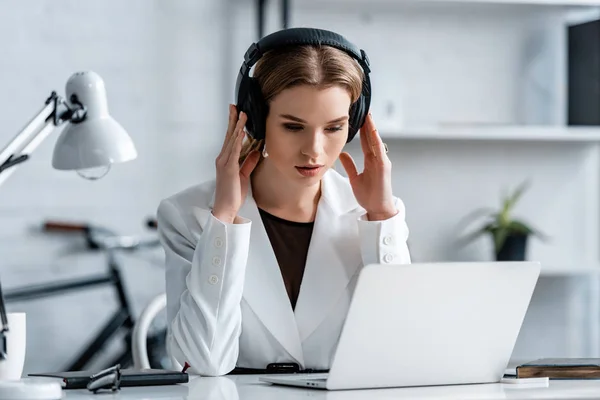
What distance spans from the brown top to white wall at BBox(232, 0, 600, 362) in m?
1.40

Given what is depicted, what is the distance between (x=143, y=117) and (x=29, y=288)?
0.64 m

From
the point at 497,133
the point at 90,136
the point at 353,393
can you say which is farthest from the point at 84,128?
the point at 497,133

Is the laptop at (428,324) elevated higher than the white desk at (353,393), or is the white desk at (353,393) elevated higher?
the laptop at (428,324)

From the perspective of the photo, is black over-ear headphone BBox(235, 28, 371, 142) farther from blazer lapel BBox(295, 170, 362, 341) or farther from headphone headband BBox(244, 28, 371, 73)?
blazer lapel BBox(295, 170, 362, 341)

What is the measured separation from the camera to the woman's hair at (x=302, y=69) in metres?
1.54

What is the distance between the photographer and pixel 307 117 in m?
1.53

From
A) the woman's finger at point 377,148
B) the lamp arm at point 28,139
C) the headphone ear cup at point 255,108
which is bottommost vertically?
the lamp arm at point 28,139

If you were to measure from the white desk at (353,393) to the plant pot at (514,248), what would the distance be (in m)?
1.76

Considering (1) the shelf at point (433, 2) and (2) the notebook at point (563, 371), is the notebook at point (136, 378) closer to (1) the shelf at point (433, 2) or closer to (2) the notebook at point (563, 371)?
(2) the notebook at point (563, 371)

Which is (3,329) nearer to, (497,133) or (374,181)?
(374,181)

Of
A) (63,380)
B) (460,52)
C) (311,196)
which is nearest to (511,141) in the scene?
(460,52)

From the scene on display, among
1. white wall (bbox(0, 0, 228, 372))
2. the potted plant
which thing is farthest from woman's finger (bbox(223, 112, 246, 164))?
the potted plant

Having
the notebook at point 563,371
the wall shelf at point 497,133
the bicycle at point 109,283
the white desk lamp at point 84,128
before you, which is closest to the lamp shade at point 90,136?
the white desk lamp at point 84,128

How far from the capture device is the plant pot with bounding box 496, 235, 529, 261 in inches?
119
